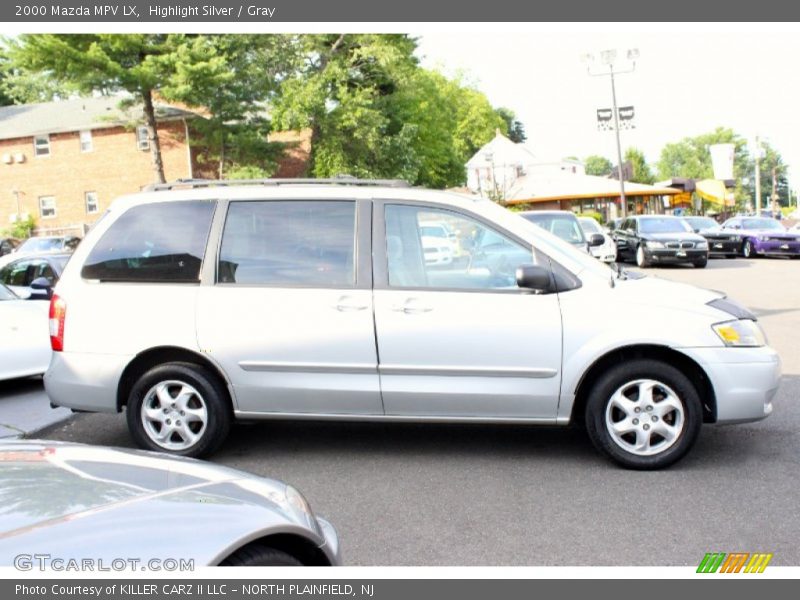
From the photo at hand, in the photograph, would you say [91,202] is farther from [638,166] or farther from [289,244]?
[638,166]

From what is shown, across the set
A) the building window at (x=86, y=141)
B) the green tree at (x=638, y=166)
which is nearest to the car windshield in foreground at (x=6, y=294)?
the building window at (x=86, y=141)

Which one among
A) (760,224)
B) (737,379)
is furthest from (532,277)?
(760,224)

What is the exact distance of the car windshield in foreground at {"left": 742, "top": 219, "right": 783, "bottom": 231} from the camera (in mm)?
27391

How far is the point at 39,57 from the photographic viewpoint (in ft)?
103

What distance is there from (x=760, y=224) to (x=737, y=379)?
84.2ft

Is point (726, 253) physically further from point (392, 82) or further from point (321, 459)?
point (321, 459)

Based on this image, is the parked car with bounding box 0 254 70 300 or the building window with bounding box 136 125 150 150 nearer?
the parked car with bounding box 0 254 70 300

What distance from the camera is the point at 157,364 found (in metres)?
5.40

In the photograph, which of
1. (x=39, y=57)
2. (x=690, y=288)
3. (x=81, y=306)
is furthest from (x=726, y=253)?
(x=39, y=57)

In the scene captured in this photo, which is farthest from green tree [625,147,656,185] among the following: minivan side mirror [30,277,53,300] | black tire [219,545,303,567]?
black tire [219,545,303,567]

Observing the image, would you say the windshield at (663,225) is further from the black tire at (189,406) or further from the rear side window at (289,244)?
the black tire at (189,406)

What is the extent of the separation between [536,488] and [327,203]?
2369 mm

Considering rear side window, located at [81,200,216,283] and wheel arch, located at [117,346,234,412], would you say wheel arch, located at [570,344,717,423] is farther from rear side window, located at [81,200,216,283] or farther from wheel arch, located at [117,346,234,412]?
rear side window, located at [81,200,216,283]

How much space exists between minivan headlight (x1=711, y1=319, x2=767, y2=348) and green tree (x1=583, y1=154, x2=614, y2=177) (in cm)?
16625
